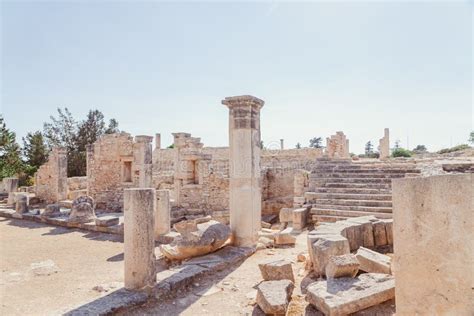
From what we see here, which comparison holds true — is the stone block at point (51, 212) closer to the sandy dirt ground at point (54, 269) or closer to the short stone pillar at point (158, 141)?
the sandy dirt ground at point (54, 269)

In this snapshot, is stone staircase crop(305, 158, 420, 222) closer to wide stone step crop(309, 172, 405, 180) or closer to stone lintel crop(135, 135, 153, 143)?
wide stone step crop(309, 172, 405, 180)

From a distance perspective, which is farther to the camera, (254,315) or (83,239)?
(83,239)

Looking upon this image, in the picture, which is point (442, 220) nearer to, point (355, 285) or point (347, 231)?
point (355, 285)

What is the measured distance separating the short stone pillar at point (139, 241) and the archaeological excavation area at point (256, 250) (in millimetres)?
14

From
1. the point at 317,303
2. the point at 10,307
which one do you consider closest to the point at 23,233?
the point at 10,307

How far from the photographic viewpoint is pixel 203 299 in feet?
14.3

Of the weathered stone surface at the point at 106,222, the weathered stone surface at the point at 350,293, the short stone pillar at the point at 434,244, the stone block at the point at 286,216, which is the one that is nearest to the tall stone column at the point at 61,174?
the weathered stone surface at the point at 106,222

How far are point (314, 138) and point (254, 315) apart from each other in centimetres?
5930

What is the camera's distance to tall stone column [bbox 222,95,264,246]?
6.47m

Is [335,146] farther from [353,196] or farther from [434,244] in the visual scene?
[434,244]

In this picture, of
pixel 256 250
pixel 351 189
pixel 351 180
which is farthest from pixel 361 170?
pixel 256 250

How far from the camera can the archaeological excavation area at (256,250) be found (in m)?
2.32

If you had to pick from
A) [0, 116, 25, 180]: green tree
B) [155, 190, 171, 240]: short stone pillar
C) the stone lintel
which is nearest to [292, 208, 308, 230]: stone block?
[155, 190, 171, 240]: short stone pillar

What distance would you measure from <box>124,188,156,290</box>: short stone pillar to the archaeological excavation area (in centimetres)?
1
